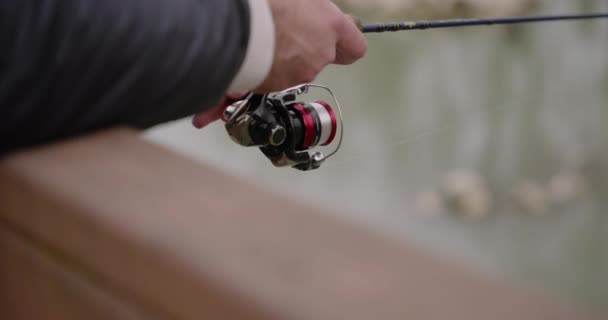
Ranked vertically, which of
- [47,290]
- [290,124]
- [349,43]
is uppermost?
[47,290]

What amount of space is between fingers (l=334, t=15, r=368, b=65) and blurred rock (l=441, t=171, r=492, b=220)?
10.3ft

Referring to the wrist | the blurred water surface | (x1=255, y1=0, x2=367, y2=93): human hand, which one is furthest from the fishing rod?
the blurred water surface

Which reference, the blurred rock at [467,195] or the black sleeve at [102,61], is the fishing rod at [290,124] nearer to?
the black sleeve at [102,61]

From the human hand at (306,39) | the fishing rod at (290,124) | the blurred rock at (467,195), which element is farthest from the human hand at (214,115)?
the blurred rock at (467,195)

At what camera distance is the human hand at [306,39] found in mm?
745

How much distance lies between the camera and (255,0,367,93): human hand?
745 millimetres

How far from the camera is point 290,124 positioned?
3.32ft

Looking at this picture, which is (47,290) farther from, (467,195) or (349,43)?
(467,195)

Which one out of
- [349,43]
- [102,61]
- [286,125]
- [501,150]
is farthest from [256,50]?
[501,150]

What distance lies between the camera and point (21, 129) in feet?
1.48

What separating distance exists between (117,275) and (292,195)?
10cm

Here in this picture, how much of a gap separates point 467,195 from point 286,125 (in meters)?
3.13

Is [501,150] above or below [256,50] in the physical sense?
below

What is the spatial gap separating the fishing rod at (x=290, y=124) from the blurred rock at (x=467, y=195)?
9.83ft
